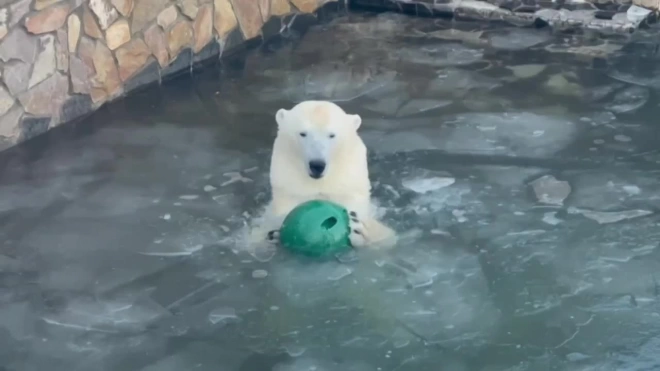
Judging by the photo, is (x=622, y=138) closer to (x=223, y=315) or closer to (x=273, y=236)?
(x=273, y=236)

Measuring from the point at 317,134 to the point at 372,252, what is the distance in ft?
1.71

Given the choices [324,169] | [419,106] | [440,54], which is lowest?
[440,54]

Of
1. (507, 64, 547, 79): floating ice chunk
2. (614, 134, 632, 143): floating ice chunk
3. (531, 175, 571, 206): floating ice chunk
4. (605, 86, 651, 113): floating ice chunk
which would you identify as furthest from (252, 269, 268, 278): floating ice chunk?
(507, 64, 547, 79): floating ice chunk

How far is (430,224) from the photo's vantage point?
407 cm

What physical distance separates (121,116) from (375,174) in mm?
1611

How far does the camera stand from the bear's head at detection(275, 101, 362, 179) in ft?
11.9

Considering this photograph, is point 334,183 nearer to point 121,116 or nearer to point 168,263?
point 168,263

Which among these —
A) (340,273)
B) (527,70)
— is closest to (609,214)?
(340,273)

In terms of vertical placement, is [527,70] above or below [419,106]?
below

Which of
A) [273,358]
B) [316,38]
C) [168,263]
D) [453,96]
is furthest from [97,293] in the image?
[316,38]

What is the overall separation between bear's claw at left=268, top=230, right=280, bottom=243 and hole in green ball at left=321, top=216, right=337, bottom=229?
9.5 inches

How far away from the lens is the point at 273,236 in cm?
378

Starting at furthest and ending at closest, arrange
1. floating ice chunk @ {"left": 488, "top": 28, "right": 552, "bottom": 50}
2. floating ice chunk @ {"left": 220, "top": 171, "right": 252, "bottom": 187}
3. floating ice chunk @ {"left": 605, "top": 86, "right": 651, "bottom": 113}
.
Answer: floating ice chunk @ {"left": 488, "top": 28, "right": 552, "bottom": 50}
floating ice chunk @ {"left": 605, "top": 86, "right": 651, "bottom": 113}
floating ice chunk @ {"left": 220, "top": 171, "right": 252, "bottom": 187}

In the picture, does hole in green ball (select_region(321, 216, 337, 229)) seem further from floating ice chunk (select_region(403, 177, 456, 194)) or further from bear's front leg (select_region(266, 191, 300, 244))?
floating ice chunk (select_region(403, 177, 456, 194))
